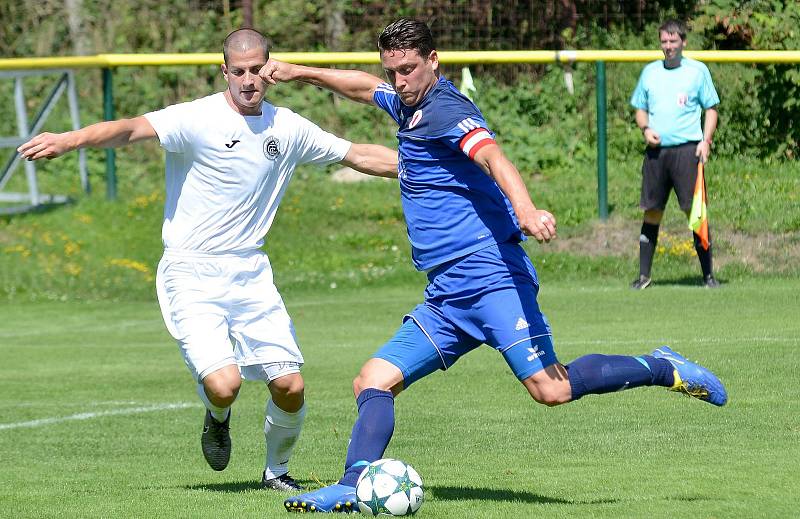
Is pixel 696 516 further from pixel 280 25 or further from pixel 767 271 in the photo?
pixel 280 25

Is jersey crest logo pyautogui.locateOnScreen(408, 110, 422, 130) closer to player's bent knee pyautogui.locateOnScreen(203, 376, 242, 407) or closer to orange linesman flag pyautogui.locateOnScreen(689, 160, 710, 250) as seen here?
player's bent knee pyautogui.locateOnScreen(203, 376, 242, 407)

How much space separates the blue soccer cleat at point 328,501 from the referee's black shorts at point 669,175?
8973 millimetres

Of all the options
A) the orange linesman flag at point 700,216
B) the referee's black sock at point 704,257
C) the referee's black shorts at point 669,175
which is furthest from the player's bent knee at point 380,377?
the referee's black shorts at point 669,175

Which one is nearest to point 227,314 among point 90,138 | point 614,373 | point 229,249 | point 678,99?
point 229,249

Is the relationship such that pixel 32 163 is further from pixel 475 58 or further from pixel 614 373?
pixel 614 373

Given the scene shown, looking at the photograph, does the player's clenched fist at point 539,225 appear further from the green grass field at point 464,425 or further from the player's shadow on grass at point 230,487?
the player's shadow on grass at point 230,487

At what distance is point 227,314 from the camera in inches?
276

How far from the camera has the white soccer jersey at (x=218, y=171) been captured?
6973mm

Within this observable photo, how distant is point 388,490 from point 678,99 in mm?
9328

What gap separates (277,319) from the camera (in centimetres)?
703

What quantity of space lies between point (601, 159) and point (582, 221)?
30.0 inches

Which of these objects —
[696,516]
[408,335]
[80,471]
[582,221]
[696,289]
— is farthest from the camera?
[582,221]

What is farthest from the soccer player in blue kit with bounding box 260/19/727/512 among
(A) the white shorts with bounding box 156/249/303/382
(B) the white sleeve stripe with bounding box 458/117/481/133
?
(A) the white shorts with bounding box 156/249/303/382

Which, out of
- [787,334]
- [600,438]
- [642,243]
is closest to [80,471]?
[600,438]
